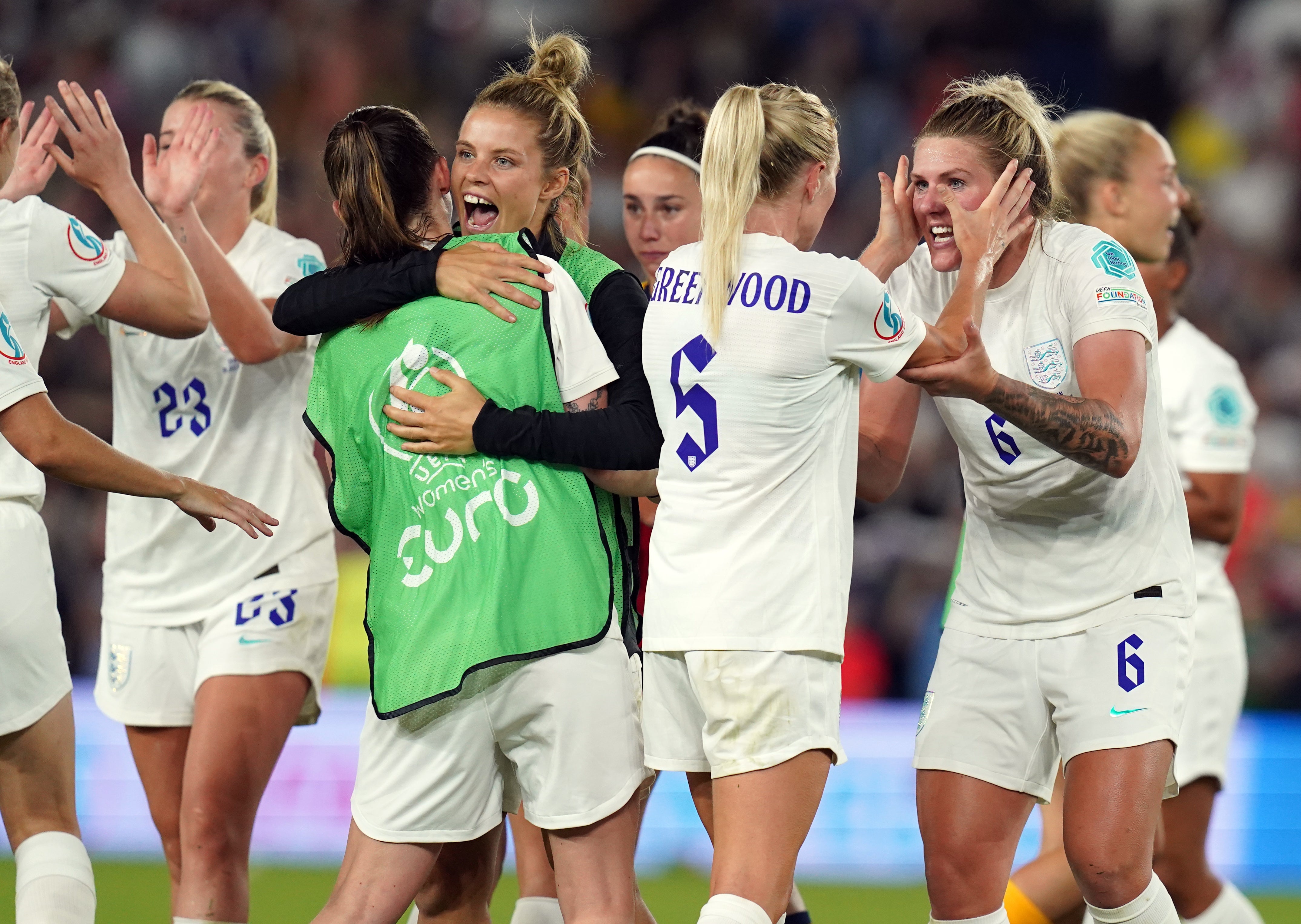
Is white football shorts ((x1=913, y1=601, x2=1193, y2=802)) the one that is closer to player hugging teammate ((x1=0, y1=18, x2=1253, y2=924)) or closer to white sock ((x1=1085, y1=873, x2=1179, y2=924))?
player hugging teammate ((x1=0, y1=18, x2=1253, y2=924))

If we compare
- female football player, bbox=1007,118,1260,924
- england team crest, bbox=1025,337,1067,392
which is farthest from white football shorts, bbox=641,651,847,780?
female football player, bbox=1007,118,1260,924

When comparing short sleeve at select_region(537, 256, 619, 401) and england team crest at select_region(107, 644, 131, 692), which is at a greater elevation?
short sleeve at select_region(537, 256, 619, 401)

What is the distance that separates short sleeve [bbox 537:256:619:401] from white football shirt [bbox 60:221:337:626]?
4.77 feet

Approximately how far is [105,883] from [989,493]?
17.9 feet

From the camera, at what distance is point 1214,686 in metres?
5.44

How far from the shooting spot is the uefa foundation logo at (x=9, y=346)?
3.67 meters

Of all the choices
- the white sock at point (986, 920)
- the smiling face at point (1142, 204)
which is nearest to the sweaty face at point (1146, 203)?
the smiling face at point (1142, 204)

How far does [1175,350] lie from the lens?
5598mm

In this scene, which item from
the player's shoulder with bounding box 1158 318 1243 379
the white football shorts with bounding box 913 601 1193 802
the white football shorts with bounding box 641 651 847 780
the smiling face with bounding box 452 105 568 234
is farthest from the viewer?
the player's shoulder with bounding box 1158 318 1243 379

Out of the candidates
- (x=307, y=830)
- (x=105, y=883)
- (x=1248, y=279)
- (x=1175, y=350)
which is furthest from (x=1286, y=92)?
(x=105, y=883)

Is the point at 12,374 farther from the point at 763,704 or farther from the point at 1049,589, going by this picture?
the point at 1049,589

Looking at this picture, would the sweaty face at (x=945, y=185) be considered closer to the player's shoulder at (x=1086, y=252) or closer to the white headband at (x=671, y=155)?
the player's shoulder at (x=1086, y=252)

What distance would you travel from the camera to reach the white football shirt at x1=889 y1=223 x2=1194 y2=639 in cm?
381

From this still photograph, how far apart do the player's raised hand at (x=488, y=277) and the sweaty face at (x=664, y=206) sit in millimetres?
1721
